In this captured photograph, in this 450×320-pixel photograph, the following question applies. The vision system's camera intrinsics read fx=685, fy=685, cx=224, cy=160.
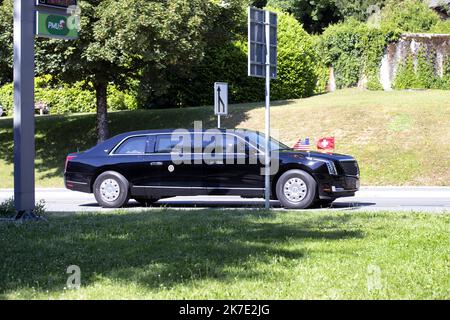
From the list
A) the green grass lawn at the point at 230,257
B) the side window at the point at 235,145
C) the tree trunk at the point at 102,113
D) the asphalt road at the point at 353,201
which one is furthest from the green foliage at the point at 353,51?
the green grass lawn at the point at 230,257

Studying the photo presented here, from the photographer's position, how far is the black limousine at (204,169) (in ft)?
41.9

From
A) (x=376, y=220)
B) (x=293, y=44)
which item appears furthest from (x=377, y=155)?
(x=376, y=220)

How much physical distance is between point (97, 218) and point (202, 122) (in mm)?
16205

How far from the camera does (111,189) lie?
13.6m

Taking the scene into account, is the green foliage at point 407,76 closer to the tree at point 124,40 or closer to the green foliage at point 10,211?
the tree at point 124,40

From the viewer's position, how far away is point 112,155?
13.8 m

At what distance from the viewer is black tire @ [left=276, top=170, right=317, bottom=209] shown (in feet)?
41.6

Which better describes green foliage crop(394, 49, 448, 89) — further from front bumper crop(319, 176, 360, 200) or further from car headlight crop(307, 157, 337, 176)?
car headlight crop(307, 157, 337, 176)

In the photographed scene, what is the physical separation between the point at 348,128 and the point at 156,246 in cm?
1732

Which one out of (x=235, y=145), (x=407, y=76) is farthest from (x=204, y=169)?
(x=407, y=76)

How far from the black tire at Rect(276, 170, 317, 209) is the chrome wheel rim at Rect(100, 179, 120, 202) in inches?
127

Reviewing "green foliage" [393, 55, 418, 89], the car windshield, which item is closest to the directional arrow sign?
the car windshield

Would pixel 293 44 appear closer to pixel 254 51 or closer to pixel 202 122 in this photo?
pixel 202 122

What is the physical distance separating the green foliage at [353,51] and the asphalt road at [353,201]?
15.5 m
